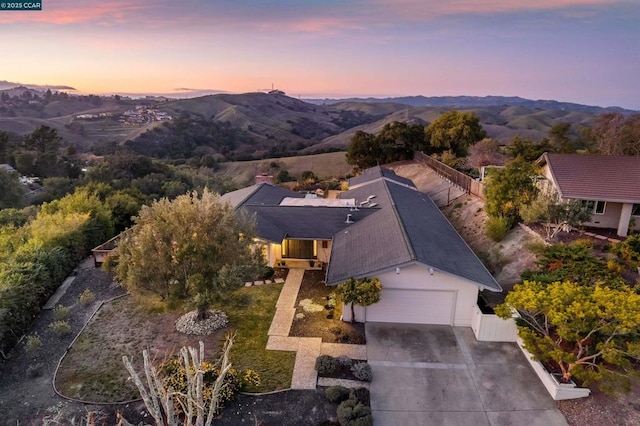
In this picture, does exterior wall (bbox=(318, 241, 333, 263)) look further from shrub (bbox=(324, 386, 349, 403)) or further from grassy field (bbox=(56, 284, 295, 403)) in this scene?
shrub (bbox=(324, 386, 349, 403))

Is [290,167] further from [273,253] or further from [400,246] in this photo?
[400,246]

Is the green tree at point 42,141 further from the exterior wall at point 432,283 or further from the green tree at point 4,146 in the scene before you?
the exterior wall at point 432,283

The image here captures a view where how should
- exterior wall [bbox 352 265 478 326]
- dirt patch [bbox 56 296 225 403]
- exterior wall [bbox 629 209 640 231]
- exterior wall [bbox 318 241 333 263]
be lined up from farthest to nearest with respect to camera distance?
exterior wall [bbox 318 241 333 263]
exterior wall [bbox 629 209 640 231]
exterior wall [bbox 352 265 478 326]
dirt patch [bbox 56 296 225 403]

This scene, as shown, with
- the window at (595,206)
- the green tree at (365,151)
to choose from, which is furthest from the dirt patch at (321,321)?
the green tree at (365,151)

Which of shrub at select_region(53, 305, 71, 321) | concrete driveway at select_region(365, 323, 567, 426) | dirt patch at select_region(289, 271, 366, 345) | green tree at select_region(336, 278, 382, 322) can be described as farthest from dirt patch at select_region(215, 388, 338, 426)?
shrub at select_region(53, 305, 71, 321)

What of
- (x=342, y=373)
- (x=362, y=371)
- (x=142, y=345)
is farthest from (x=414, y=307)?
(x=142, y=345)

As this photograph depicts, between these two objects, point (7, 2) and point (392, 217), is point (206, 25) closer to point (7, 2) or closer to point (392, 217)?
point (7, 2)
